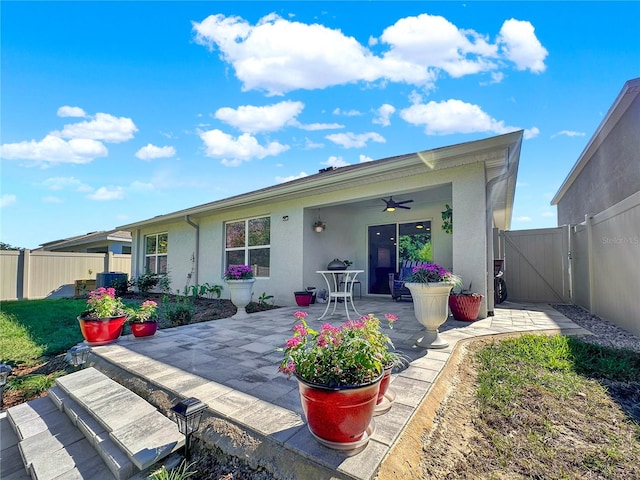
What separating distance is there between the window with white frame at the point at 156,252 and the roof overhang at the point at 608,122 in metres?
12.2

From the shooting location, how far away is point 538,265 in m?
6.96

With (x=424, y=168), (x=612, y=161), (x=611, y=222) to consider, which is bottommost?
(x=611, y=222)

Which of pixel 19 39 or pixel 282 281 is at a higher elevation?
pixel 19 39

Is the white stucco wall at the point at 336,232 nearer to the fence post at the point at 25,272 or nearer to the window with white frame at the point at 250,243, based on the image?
the window with white frame at the point at 250,243

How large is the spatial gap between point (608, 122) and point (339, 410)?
8.85 metres

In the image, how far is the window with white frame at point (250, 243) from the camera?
24.4 ft

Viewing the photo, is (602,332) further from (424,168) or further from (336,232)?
(336,232)

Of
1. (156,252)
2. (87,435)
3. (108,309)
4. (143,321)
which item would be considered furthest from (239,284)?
(156,252)

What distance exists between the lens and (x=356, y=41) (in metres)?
5.67

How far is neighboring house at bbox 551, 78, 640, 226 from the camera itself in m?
5.80

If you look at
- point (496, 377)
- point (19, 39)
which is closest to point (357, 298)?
point (496, 377)

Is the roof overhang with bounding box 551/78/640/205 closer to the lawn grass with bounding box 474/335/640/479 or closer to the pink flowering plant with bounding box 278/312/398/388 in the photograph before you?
the lawn grass with bounding box 474/335/640/479

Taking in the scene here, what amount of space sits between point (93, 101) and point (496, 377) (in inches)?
349

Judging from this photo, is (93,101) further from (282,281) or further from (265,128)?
(282,281)
